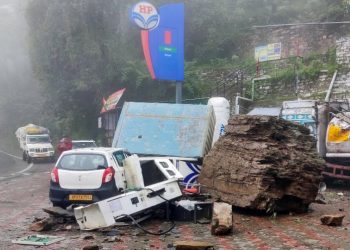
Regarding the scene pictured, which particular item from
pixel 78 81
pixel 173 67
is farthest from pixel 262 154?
pixel 78 81

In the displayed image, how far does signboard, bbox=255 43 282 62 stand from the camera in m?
28.1

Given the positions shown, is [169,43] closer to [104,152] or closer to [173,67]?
[173,67]

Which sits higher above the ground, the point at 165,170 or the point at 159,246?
the point at 165,170

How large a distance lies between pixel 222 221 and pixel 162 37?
1024 centimetres

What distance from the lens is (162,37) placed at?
16875 millimetres

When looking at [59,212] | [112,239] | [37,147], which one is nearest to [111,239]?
[112,239]

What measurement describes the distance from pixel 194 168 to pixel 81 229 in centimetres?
468

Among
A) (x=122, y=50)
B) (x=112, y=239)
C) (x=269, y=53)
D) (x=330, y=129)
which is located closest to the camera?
(x=112, y=239)

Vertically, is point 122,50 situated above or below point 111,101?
above

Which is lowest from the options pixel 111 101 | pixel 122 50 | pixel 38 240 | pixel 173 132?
pixel 38 240

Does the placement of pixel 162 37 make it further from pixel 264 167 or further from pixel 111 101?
pixel 111 101

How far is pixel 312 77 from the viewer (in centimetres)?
2427

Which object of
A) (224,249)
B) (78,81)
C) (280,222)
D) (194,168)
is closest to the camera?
(224,249)

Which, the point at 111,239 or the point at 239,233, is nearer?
the point at 111,239
